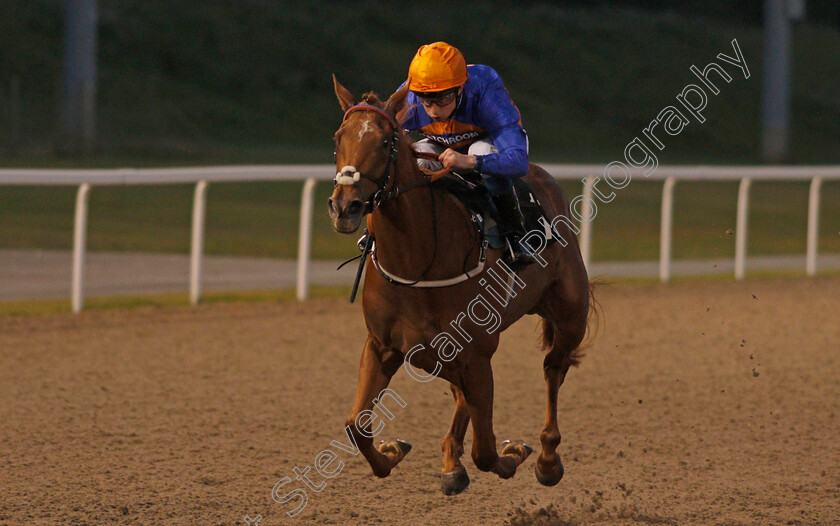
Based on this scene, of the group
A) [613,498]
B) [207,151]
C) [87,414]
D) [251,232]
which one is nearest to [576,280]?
[613,498]

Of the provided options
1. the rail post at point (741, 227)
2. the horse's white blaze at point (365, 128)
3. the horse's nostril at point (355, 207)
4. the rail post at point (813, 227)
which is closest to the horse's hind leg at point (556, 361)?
Answer: the horse's white blaze at point (365, 128)

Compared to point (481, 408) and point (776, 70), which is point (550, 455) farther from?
point (776, 70)

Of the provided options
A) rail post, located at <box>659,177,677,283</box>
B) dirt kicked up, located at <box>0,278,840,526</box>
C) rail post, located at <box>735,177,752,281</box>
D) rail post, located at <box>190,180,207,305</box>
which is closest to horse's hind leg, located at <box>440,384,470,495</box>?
dirt kicked up, located at <box>0,278,840,526</box>

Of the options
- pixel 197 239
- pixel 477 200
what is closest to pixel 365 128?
pixel 477 200

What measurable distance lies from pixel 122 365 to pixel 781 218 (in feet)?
47.2

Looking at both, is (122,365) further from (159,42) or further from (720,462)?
(159,42)

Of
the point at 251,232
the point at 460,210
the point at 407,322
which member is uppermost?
the point at 460,210

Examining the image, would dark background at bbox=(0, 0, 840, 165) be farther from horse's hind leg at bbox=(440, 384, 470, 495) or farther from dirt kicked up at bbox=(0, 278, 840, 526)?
horse's hind leg at bbox=(440, 384, 470, 495)

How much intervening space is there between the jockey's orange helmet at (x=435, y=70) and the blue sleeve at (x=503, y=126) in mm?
205

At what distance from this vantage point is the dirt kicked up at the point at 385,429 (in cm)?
454

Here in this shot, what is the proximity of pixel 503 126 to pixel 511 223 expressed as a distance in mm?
375

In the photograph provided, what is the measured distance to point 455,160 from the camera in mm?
3926

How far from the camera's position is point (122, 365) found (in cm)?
722

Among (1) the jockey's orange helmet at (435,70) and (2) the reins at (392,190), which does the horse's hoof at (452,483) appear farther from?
(1) the jockey's orange helmet at (435,70)
